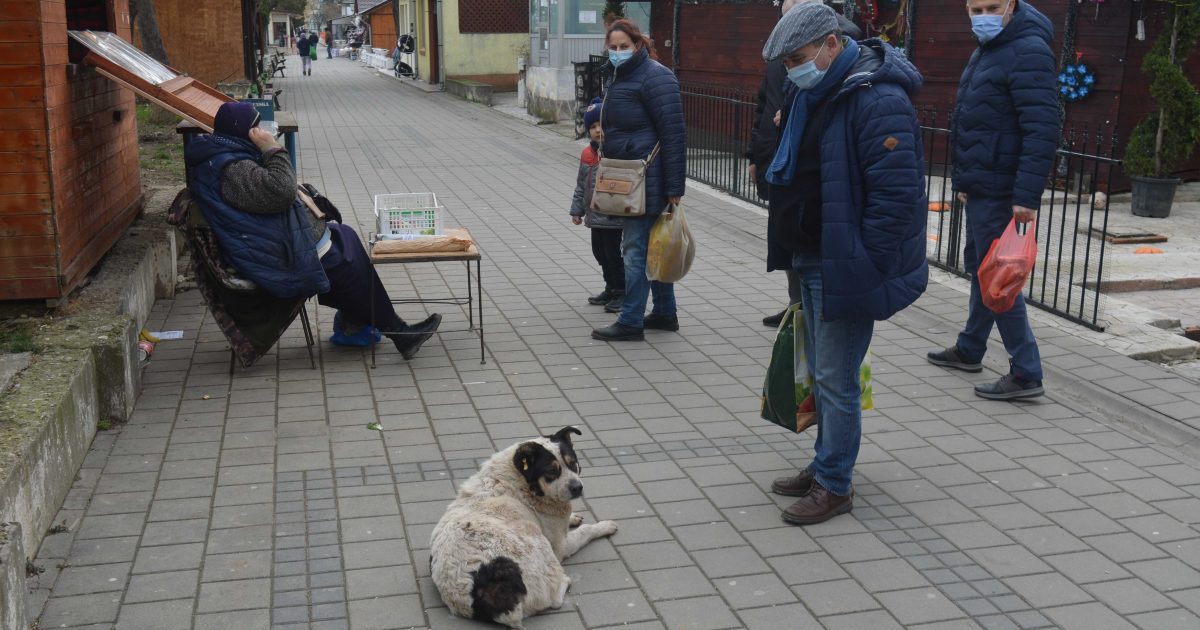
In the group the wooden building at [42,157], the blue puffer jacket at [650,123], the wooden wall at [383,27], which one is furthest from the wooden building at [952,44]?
the wooden wall at [383,27]

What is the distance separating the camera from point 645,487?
488 centimetres

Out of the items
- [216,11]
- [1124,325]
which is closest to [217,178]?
[1124,325]

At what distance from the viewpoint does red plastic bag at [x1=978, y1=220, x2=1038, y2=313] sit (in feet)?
17.9

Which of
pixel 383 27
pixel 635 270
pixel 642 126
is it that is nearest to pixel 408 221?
pixel 635 270

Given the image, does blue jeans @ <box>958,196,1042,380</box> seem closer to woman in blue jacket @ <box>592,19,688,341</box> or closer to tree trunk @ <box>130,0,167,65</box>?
woman in blue jacket @ <box>592,19,688,341</box>

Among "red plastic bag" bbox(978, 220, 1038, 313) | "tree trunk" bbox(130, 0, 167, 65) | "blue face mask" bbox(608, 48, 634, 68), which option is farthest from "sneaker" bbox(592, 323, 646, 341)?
"tree trunk" bbox(130, 0, 167, 65)

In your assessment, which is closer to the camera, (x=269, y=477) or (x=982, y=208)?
(x=269, y=477)

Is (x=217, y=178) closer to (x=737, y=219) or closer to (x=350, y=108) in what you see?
(x=737, y=219)

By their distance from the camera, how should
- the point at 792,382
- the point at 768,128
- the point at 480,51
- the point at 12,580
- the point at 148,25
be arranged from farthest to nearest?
the point at 480,51
the point at 148,25
the point at 768,128
the point at 792,382
the point at 12,580

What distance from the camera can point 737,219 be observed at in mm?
10992

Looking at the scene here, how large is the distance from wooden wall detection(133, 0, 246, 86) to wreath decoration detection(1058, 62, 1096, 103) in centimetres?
1706

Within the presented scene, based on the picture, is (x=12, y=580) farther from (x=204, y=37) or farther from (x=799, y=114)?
(x=204, y=37)

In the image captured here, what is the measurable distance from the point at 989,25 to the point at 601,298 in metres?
3.26

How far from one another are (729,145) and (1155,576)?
1108 cm
